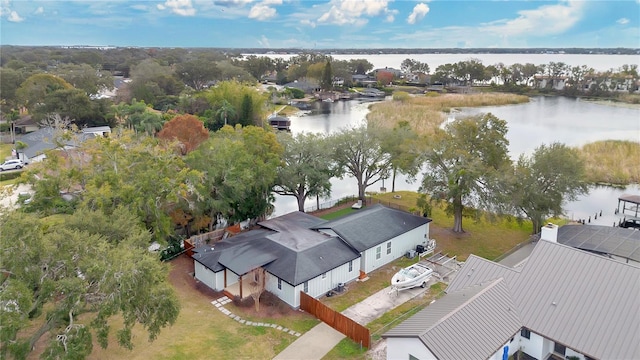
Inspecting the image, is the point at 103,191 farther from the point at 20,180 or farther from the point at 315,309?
the point at 315,309

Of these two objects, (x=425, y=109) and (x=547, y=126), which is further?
(x=425, y=109)

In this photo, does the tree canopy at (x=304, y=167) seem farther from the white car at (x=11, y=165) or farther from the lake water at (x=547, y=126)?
the white car at (x=11, y=165)

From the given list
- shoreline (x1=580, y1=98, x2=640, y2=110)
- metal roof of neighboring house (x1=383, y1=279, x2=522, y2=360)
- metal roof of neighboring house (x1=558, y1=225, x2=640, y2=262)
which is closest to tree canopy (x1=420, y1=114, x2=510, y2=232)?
metal roof of neighboring house (x1=558, y1=225, x2=640, y2=262)

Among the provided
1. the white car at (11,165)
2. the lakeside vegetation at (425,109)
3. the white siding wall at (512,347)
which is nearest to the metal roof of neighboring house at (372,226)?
the white siding wall at (512,347)

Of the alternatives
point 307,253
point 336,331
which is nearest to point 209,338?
point 336,331

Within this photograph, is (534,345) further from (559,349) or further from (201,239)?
(201,239)

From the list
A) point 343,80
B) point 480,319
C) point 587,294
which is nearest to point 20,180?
point 480,319
